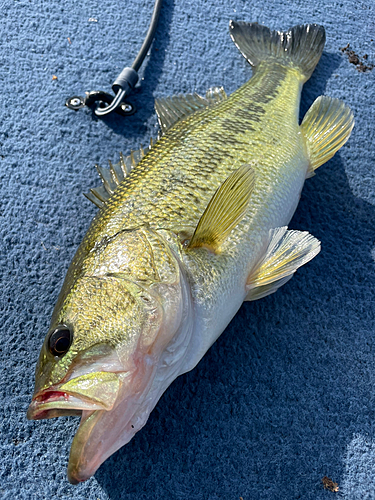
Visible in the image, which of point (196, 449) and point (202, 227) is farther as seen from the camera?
point (196, 449)

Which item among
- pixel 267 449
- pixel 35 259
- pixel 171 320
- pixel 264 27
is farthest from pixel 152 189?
pixel 264 27

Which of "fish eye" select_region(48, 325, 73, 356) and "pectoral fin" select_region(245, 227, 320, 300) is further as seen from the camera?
"pectoral fin" select_region(245, 227, 320, 300)

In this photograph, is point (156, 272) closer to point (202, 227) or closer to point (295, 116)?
point (202, 227)

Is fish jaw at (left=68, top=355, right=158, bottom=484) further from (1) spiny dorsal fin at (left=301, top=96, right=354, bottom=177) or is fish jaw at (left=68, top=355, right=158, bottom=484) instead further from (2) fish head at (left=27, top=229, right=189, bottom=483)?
(1) spiny dorsal fin at (left=301, top=96, right=354, bottom=177)

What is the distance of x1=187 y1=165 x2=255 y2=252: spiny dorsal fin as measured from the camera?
1.04m

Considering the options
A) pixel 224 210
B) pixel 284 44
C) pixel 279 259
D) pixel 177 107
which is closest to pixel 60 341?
pixel 224 210

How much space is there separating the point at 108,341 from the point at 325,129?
1.01 m

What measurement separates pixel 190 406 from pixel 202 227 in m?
0.49

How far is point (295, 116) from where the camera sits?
1.43 m

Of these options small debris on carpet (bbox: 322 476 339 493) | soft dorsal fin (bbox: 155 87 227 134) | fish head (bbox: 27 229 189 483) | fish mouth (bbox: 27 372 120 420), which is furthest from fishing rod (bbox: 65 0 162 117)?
small debris on carpet (bbox: 322 476 339 493)

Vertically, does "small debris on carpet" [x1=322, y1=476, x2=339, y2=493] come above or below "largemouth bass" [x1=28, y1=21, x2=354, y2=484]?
below

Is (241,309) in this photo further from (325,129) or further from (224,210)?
(325,129)

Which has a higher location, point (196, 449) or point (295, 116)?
point (295, 116)

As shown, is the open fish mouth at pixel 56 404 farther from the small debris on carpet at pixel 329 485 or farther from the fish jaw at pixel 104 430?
the small debris on carpet at pixel 329 485
